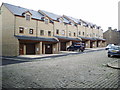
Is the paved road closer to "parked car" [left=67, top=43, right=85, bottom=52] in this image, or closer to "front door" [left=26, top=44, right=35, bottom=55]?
"front door" [left=26, top=44, right=35, bottom=55]

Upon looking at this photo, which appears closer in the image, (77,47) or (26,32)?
(26,32)

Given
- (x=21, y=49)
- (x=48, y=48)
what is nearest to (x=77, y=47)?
(x=48, y=48)

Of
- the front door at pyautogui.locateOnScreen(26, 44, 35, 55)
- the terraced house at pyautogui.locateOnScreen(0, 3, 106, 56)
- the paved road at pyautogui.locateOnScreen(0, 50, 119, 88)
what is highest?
the terraced house at pyautogui.locateOnScreen(0, 3, 106, 56)

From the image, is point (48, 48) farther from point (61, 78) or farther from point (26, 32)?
point (61, 78)

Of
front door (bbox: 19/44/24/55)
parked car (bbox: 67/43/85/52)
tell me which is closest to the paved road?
front door (bbox: 19/44/24/55)

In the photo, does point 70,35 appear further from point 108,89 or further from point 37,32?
point 108,89

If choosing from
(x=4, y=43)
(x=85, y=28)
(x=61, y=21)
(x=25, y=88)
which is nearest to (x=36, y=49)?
(x=4, y=43)

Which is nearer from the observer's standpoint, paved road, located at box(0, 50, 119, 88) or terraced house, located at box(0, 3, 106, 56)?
paved road, located at box(0, 50, 119, 88)

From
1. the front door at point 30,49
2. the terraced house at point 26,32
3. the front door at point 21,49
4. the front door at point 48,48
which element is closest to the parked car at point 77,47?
the terraced house at point 26,32

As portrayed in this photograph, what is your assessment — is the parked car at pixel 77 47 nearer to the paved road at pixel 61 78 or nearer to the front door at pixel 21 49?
the front door at pixel 21 49

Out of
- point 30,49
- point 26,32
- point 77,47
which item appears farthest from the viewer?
point 77,47

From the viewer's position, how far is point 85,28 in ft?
148

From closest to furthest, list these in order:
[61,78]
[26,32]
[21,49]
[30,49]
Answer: [61,78], [21,49], [26,32], [30,49]

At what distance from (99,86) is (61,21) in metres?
30.2
